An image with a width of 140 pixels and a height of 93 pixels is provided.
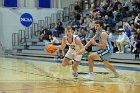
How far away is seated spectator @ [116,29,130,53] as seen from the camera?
18328 mm

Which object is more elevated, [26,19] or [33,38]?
[26,19]

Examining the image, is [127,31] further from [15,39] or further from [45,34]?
[15,39]

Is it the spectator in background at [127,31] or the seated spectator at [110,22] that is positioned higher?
the seated spectator at [110,22]

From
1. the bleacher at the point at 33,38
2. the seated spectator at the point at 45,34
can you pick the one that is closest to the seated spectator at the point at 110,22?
the seated spectator at the point at 45,34

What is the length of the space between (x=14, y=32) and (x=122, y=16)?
1327 cm

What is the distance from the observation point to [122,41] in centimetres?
1834

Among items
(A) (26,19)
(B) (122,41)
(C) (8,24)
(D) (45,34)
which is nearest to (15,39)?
(C) (8,24)

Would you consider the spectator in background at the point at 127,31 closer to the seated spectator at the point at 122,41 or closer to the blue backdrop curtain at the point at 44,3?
the seated spectator at the point at 122,41

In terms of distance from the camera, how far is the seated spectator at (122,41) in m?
18.3

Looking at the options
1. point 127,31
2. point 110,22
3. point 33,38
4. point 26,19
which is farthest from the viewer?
→ point 33,38

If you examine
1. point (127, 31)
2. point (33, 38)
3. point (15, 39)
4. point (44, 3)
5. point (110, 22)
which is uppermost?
point (44, 3)

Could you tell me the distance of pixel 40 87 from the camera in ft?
29.3

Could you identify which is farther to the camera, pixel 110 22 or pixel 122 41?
pixel 110 22

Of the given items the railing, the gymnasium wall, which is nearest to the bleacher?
the railing
